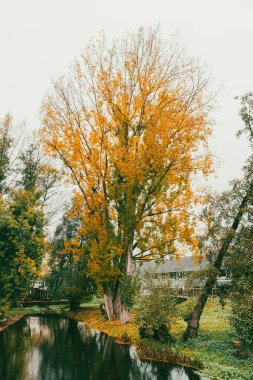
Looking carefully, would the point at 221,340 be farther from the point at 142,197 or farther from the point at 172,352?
the point at 142,197

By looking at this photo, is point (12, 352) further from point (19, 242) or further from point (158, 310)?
point (19, 242)

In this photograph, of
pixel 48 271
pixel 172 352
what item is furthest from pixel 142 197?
pixel 48 271

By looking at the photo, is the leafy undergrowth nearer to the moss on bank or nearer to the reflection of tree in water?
the moss on bank

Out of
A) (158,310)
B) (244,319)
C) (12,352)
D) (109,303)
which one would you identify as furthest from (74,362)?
(109,303)

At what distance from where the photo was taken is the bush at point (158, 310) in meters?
13.7

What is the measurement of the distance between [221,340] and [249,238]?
486 cm

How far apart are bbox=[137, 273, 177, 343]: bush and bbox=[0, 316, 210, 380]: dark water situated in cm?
125

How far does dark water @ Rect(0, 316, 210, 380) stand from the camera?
9.51 meters

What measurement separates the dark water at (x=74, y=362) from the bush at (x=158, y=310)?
49.0 inches

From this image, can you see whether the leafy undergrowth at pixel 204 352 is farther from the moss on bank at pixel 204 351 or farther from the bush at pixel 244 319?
the bush at pixel 244 319

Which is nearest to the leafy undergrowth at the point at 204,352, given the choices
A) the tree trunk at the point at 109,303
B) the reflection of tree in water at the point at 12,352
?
the tree trunk at the point at 109,303

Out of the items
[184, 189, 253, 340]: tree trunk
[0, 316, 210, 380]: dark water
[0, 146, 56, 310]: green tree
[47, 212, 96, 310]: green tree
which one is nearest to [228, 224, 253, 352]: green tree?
[184, 189, 253, 340]: tree trunk

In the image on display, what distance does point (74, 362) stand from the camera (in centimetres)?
1138

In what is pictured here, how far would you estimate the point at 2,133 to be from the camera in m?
26.3
